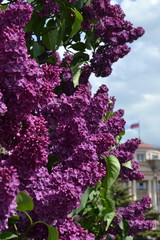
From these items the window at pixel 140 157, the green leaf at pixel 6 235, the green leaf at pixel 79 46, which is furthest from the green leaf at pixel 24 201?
the window at pixel 140 157

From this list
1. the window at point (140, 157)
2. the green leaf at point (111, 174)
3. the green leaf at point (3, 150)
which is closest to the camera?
the green leaf at point (3, 150)

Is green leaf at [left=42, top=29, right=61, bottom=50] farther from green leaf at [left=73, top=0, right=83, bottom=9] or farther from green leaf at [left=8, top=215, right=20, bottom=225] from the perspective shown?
green leaf at [left=8, top=215, right=20, bottom=225]

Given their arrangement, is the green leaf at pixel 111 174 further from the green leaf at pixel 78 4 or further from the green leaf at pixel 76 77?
the green leaf at pixel 78 4

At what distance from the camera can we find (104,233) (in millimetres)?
4715

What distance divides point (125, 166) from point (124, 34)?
4.00 ft

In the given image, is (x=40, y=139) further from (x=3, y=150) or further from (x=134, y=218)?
(x=134, y=218)

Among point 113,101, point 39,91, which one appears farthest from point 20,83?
point 113,101

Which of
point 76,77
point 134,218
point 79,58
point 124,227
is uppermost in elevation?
point 79,58

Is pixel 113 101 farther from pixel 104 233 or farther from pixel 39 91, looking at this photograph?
pixel 39 91

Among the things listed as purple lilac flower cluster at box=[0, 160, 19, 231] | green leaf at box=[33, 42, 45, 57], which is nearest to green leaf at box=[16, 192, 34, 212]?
purple lilac flower cluster at box=[0, 160, 19, 231]

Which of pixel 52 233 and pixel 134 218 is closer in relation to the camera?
pixel 52 233

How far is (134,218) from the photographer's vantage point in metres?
4.82

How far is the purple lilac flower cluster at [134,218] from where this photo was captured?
4.70 m

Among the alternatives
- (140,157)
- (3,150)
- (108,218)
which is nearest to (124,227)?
(108,218)
